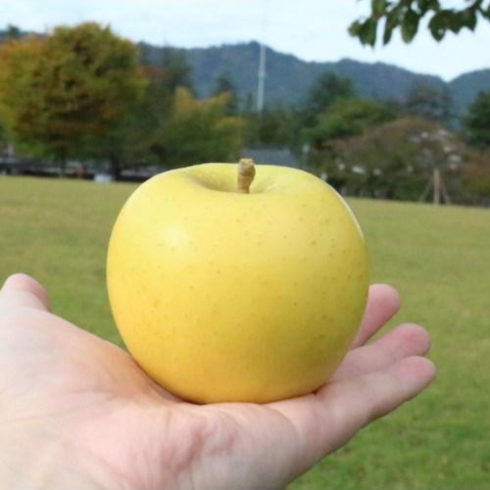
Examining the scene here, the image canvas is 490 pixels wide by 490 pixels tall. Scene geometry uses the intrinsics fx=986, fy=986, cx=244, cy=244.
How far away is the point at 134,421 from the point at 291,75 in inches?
3333

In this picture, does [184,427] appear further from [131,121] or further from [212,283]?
[131,121]

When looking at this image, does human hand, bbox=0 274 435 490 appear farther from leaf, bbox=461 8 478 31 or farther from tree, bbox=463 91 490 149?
tree, bbox=463 91 490 149

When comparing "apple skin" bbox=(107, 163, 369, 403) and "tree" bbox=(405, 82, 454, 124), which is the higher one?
"apple skin" bbox=(107, 163, 369, 403)

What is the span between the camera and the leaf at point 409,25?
13.4 feet

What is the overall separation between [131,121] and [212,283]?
46.1m

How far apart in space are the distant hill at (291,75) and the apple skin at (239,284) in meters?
53.7

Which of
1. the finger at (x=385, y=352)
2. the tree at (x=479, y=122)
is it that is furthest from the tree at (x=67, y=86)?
the finger at (x=385, y=352)

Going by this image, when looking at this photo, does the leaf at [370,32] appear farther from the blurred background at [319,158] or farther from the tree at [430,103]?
the tree at [430,103]

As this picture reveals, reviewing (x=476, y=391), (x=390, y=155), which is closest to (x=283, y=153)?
(x=390, y=155)

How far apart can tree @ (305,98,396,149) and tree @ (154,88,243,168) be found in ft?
14.6

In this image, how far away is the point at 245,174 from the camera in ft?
5.79

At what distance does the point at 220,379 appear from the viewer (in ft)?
5.70

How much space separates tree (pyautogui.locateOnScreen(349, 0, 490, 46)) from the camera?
411cm

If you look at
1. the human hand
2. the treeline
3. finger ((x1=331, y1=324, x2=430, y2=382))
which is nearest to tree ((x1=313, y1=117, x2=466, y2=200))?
the treeline
